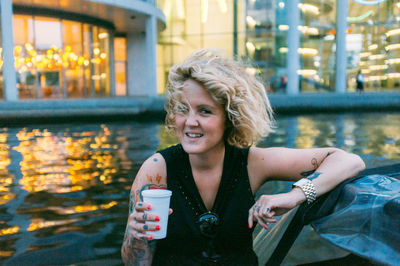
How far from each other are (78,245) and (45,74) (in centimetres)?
2276

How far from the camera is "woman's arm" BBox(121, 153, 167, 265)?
174 cm

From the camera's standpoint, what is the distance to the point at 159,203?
1.71 meters

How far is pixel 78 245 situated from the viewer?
3.99m

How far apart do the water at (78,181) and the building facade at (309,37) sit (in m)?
19.7

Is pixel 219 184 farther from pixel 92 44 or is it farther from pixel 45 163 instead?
pixel 92 44

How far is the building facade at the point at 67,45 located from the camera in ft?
75.3

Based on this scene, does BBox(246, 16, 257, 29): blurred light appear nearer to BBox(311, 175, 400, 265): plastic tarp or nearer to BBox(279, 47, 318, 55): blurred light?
BBox(279, 47, 318, 55): blurred light

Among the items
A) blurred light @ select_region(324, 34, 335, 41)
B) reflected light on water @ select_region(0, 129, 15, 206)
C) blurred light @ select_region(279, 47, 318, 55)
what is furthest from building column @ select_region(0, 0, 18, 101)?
blurred light @ select_region(324, 34, 335, 41)

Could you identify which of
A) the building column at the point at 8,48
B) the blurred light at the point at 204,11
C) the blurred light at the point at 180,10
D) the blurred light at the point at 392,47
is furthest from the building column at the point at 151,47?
the blurred light at the point at 392,47

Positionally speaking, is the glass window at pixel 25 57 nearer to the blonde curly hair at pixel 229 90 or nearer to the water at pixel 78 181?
the water at pixel 78 181

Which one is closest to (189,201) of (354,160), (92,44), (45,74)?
(354,160)

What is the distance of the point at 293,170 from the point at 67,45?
82.9ft

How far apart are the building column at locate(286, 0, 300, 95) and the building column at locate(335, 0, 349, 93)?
3769mm

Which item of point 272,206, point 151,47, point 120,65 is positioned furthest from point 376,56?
point 272,206
